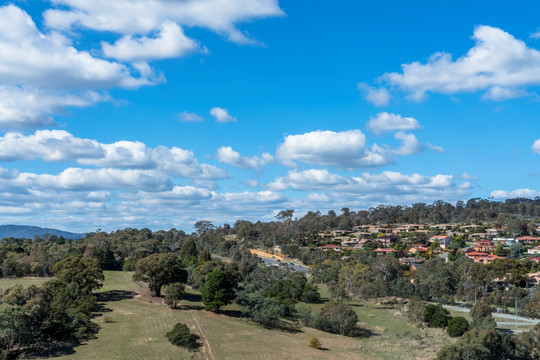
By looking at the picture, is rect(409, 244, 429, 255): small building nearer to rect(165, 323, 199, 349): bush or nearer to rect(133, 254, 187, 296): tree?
rect(133, 254, 187, 296): tree

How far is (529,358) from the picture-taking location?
149ft

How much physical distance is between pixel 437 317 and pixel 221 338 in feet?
101

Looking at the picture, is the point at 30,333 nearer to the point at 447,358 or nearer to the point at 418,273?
the point at 447,358

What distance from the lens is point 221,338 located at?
1955 inches

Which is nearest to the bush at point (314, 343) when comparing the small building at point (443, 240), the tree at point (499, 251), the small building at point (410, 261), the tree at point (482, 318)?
the tree at point (482, 318)

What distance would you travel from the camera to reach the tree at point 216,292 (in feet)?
197

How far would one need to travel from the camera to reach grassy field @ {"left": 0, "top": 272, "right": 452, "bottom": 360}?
146 ft

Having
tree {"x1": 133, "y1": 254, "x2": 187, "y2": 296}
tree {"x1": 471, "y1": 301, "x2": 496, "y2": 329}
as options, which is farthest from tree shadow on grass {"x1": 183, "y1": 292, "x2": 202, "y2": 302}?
tree {"x1": 471, "y1": 301, "x2": 496, "y2": 329}

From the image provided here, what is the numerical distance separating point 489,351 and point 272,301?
27.6m

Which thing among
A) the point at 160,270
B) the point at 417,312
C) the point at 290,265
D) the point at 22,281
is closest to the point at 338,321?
the point at 417,312

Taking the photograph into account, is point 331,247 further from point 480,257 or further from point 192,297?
point 192,297

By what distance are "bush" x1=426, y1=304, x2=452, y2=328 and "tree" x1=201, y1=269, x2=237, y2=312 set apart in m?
28.0

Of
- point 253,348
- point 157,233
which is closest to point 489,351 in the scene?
point 253,348

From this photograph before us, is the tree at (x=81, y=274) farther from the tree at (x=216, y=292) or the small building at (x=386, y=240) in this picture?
the small building at (x=386, y=240)
